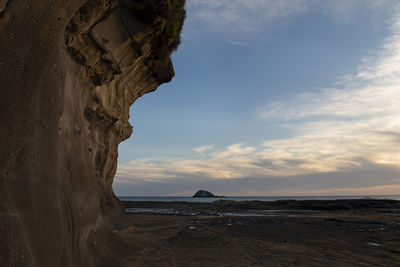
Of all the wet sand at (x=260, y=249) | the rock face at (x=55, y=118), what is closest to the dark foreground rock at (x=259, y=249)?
the wet sand at (x=260, y=249)

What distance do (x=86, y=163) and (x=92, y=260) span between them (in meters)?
2.47

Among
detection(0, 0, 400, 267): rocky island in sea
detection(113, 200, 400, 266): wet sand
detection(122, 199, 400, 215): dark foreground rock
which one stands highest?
detection(0, 0, 400, 267): rocky island in sea

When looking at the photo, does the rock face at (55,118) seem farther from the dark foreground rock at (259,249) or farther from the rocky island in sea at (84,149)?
the dark foreground rock at (259,249)

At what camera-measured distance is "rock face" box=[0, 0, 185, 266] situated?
165 inches

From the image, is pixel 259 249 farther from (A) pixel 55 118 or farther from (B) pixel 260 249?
(A) pixel 55 118

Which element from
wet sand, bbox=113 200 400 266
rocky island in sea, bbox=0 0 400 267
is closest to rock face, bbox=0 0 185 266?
rocky island in sea, bbox=0 0 400 267

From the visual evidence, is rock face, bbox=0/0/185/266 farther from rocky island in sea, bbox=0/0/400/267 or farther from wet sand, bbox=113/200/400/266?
wet sand, bbox=113/200/400/266

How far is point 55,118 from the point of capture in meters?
5.14

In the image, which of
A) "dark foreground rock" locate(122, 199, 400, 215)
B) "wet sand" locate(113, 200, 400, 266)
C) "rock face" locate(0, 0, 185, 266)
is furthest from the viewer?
"dark foreground rock" locate(122, 199, 400, 215)

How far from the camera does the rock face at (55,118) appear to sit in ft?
13.7

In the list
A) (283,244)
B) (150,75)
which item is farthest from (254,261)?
Result: (150,75)

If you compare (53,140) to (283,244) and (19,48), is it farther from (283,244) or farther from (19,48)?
(283,244)

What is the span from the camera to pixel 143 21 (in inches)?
394

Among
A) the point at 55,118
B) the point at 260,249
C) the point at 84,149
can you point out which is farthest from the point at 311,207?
the point at 55,118
